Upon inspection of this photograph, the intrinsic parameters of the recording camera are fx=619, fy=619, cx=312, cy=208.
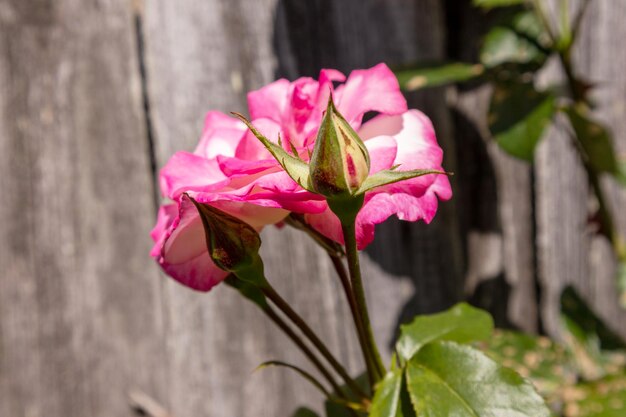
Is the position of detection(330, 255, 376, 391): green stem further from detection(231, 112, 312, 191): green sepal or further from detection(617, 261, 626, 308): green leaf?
detection(617, 261, 626, 308): green leaf

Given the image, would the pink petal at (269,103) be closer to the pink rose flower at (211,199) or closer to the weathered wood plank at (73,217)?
the pink rose flower at (211,199)

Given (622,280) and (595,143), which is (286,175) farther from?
(622,280)

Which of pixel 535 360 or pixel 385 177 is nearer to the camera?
pixel 385 177

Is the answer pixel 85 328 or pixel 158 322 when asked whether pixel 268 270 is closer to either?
pixel 158 322

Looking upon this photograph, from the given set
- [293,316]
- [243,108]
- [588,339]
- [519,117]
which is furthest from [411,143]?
[588,339]

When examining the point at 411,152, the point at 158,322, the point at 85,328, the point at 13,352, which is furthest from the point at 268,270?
the point at 411,152

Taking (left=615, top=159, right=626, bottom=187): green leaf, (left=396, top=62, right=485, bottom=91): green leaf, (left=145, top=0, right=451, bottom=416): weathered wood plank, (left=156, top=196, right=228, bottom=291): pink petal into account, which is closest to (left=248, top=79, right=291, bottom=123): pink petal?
(left=156, top=196, right=228, bottom=291): pink petal
